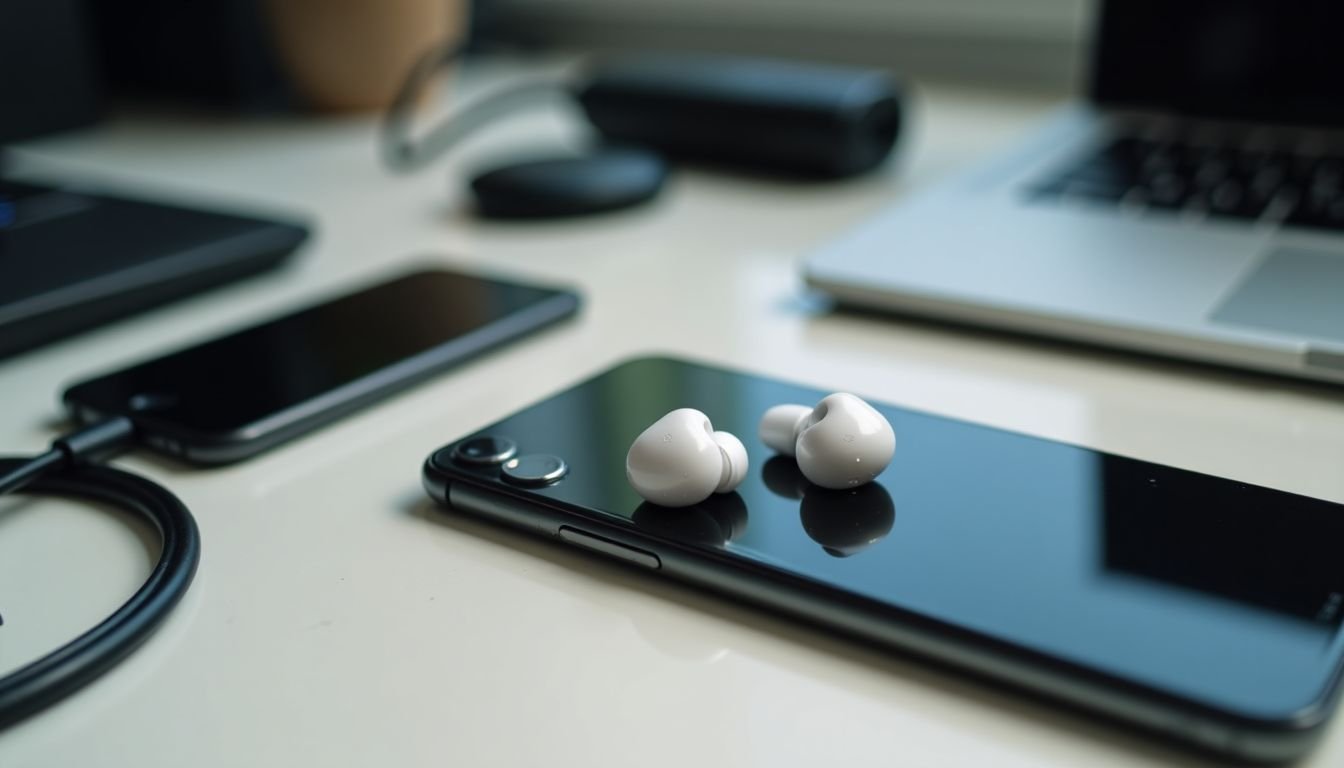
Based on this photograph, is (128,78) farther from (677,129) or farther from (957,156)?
(957,156)

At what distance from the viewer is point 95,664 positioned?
309mm

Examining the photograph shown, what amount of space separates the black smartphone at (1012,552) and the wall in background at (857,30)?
0.70 meters

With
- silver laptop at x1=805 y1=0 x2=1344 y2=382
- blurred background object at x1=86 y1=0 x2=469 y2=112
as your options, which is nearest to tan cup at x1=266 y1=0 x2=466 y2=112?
blurred background object at x1=86 y1=0 x2=469 y2=112

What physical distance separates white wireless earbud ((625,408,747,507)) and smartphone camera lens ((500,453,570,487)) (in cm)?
3

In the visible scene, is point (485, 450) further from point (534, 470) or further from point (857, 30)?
point (857, 30)

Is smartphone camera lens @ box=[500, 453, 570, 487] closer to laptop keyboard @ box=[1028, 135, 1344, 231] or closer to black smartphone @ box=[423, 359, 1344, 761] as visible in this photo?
black smartphone @ box=[423, 359, 1344, 761]

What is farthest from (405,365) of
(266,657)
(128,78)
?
(128,78)

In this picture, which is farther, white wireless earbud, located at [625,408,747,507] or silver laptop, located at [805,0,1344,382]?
silver laptop, located at [805,0,1344,382]

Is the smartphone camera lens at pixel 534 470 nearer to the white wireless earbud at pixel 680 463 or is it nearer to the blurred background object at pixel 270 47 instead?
the white wireless earbud at pixel 680 463

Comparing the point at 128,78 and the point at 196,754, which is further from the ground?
the point at 128,78

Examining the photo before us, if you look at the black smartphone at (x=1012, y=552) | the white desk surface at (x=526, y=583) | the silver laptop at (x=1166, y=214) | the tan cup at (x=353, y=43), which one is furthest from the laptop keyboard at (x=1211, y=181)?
the tan cup at (x=353, y=43)

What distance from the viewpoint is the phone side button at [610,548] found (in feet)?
1.13

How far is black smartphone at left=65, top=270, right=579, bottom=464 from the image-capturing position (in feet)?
1.44

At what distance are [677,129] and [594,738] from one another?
606 mm
